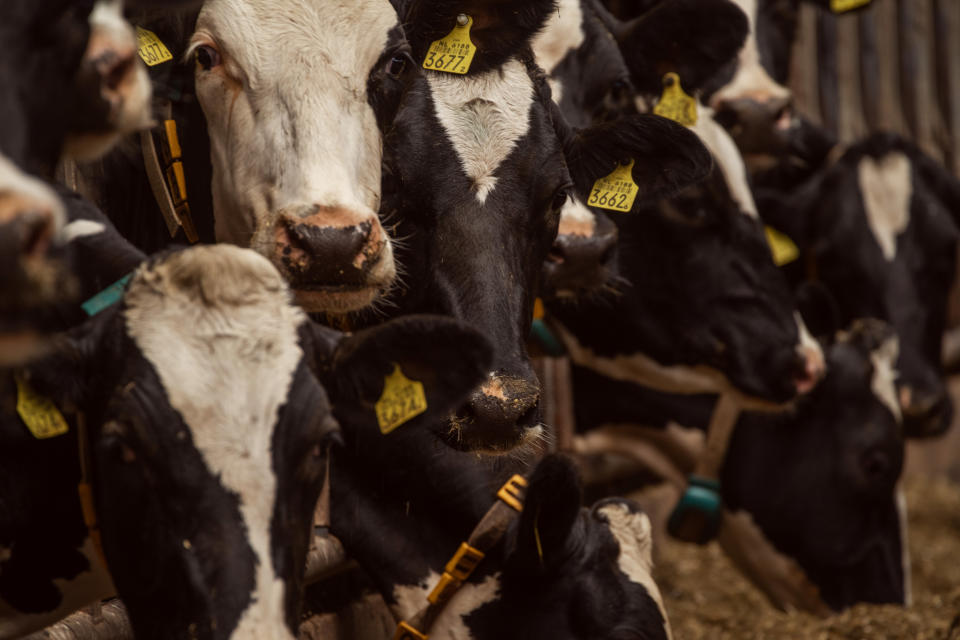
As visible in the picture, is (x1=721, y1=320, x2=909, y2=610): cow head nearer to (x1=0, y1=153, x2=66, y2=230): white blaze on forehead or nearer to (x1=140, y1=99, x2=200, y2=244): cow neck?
(x1=140, y1=99, x2=200, y2=244): cow neck

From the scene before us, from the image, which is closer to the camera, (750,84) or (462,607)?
(462,607)

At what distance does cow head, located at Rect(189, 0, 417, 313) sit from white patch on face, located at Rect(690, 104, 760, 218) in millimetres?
1753

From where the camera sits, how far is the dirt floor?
3.87m

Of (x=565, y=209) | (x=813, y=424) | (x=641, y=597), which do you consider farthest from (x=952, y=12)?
(x=641, y=597)

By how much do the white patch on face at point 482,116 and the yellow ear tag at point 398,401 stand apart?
79cm

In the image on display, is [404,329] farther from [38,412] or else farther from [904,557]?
[904,557]

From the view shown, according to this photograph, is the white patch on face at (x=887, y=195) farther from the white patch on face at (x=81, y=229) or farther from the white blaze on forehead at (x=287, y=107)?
the white patch on face at (x=81, y=229)

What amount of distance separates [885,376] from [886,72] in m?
3.82

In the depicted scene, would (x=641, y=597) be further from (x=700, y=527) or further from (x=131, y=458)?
(x=700, y=527)

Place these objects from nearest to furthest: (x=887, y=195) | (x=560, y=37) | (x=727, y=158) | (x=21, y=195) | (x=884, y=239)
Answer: (x=21, y=195) < (x=560, y=37) < (x=727, y=158) < (x=884, y=239) < (x=887, y=195)

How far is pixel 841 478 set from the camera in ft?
15.3

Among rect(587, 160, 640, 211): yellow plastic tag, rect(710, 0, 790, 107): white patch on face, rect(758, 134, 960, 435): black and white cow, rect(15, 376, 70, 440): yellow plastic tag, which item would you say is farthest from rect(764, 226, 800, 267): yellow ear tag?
rect(15, 376, 70, 440): yellow plastic tag

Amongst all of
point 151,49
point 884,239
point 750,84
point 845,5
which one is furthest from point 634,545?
point 845,5

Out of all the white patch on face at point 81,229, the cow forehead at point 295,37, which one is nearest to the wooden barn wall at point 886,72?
the cow forehead at point 295,37
